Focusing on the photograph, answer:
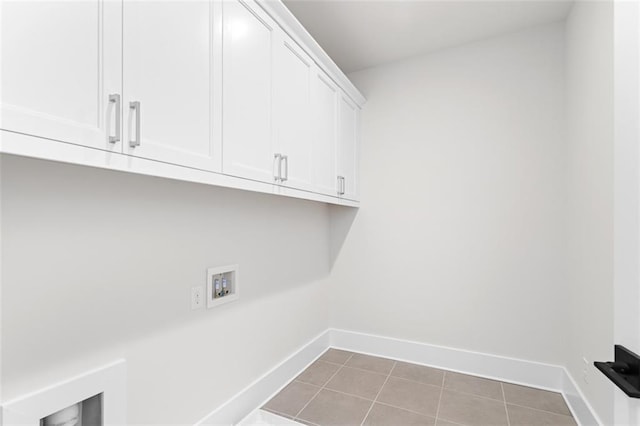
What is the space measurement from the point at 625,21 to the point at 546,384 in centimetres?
224

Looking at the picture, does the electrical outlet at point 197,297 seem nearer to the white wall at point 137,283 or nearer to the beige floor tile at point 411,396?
the white wall at point 137,283

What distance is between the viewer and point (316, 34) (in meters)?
2.27

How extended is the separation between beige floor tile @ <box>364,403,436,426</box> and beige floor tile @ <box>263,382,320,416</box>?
401mm

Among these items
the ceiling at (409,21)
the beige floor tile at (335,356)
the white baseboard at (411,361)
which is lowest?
the beige floor tile at (335,356)

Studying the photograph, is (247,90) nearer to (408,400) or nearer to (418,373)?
(408,400)

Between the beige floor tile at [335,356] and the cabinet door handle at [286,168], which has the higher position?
the cabinet door handle at [286,168]

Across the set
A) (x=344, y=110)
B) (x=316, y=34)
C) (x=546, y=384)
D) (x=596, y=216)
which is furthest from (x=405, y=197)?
(x=546, y=384)

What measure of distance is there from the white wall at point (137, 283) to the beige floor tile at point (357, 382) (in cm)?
45

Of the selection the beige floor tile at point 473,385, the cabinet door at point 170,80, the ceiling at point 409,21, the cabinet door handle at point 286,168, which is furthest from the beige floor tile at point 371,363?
the ceiling at point 409,21

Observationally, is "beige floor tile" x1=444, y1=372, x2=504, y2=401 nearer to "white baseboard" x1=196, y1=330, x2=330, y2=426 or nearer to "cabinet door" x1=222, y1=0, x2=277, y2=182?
"white baseboard" x1=196, y1=330, x2=330, y2=426

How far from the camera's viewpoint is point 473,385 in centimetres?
216

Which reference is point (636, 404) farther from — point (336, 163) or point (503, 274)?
point (336, 163)

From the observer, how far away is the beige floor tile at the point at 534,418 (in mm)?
1743

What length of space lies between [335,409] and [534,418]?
112 centimetres
